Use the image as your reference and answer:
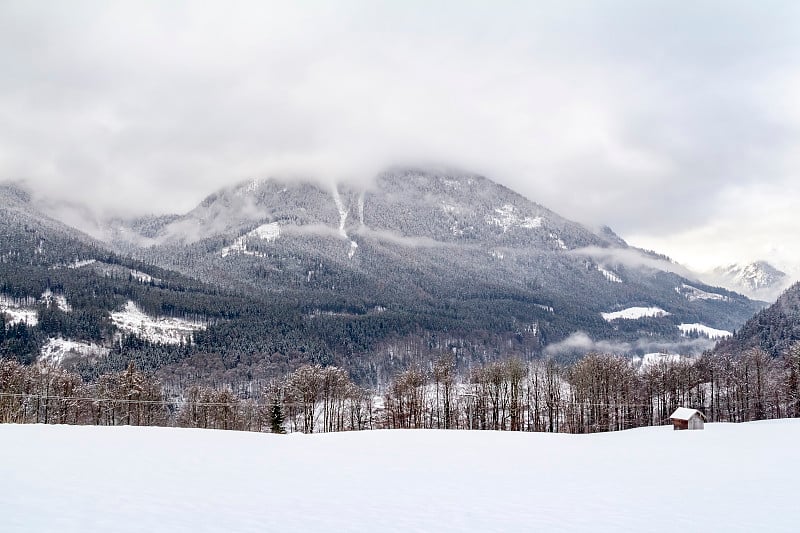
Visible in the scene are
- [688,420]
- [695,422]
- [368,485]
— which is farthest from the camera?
[695,422]

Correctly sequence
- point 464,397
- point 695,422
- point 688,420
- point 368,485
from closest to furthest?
1. point 368,485
2. point 688,420
3. point 695,422
4. point 464,397

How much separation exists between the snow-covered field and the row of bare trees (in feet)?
161

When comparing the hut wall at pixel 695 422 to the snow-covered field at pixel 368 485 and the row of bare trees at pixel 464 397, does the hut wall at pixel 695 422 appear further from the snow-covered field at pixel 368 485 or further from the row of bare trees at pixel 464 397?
the row of bare trees at pixel 464 397

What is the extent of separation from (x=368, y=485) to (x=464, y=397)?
8693cm

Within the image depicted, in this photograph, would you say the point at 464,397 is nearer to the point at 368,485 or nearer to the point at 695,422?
the point at 695,422

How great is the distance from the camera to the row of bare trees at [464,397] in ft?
313

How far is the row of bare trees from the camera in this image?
95.2 meters

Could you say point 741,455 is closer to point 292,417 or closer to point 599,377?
point 599,377

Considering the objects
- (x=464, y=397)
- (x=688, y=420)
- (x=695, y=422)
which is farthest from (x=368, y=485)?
(x=464, y=397)

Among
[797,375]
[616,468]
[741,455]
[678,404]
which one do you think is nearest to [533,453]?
[616,468]

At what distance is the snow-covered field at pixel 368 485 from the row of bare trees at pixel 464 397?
49.1 metres

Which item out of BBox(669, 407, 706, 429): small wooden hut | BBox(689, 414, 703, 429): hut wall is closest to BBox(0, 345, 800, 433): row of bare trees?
BBox(689, 414, 703, 429): hut wall

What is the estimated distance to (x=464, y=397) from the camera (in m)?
113

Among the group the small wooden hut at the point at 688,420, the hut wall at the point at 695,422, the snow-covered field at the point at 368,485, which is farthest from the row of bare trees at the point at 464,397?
the snow-covered field at the point at 368,485
